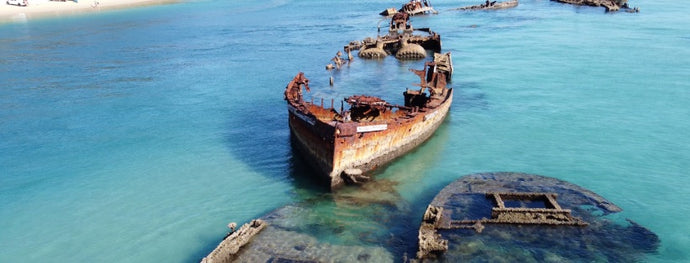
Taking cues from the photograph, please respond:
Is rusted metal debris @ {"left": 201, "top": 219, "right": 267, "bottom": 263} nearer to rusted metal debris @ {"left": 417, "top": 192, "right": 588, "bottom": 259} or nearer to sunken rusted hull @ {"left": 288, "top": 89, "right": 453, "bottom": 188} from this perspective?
sunken rusted hull @ {"left": 288, "top": 89, "right": 453, "bottom": 188}

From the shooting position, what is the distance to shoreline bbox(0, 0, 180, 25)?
97.2m

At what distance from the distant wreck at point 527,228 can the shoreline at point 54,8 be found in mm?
104794

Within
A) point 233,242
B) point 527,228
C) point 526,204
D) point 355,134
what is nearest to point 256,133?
point 355,134

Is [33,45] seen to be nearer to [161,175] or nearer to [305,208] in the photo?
[161,175]

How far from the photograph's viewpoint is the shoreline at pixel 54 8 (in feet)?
319

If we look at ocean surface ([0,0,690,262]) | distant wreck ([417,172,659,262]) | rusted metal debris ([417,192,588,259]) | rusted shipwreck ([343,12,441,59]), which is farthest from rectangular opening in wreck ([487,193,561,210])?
rusted shipwreck ([343,12,441,59])

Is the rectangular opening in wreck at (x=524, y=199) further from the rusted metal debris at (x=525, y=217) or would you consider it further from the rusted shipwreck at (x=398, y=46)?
the rusted shipwreck at (x=398, y=46)

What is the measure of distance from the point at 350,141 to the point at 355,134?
38 cm

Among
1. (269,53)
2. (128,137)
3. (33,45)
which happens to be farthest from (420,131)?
(33,45)

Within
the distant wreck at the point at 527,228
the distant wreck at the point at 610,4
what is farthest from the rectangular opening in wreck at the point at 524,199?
the distant wreck at the point at 610,4

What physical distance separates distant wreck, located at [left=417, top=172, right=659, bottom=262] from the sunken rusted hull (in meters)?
3.81

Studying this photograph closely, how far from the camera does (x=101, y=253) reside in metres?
Answer: 16.8

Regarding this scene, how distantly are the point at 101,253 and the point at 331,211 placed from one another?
29.9ft

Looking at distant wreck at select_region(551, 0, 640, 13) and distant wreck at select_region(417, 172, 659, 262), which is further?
distant wreck at select_region(551, 0, 640, 13)
